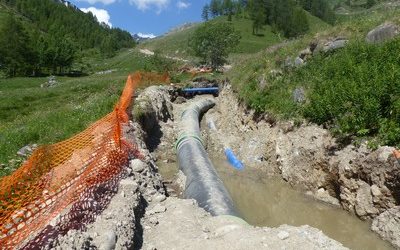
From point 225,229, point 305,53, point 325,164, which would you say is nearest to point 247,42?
point 305,53

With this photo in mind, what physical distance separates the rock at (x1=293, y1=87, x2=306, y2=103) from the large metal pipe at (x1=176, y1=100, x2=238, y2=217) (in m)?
5.04

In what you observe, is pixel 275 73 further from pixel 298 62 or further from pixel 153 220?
pixel 153 220

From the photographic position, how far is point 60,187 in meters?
10.4

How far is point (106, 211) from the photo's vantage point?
9.89 metres

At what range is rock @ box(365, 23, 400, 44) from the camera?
17.7 metres

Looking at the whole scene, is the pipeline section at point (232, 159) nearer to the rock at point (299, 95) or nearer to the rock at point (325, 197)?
the rock at point (299, 95)

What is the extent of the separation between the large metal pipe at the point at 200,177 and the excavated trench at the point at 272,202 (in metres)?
0.96

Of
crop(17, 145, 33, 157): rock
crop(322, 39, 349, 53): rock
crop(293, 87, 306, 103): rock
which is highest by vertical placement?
crop(322, 39, 349, 53): rock

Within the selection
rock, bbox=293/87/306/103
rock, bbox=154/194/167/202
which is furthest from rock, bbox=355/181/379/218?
rock, bbox=154/194/167/202

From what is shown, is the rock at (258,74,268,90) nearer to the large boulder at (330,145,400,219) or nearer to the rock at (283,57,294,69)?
the rock at (283,57,294,69)

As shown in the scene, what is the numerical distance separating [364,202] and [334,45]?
33.0 feet

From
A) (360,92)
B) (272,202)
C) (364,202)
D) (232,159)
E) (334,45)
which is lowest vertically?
(272,202)

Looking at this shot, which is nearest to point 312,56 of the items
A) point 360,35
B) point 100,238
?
point 360,35

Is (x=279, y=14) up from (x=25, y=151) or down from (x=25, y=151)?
up
